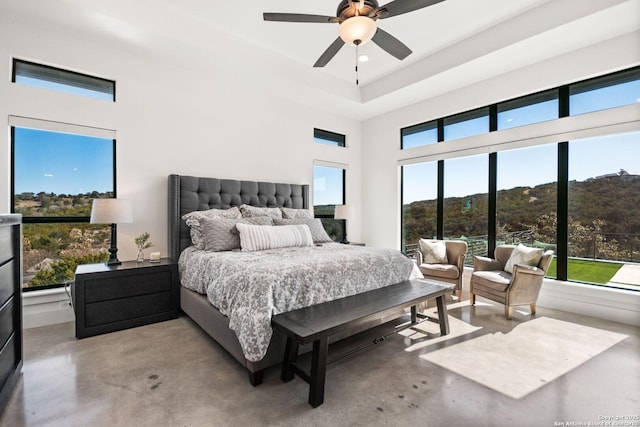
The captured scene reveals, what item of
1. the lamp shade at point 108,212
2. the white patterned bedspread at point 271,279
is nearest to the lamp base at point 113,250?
the lamp shade at point 108,212

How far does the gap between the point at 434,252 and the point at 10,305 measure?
449 cm

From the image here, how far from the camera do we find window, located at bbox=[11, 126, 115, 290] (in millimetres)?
3072

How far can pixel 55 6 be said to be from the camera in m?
2.80

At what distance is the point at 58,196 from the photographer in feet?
10.6

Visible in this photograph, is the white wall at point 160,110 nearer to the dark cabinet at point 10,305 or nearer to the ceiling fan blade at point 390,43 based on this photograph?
the dark cabinet at point 10,305

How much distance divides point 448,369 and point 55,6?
481 centimetres

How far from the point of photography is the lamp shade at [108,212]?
9.74 feet

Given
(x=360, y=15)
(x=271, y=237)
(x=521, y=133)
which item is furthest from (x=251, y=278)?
(x=521, y=133)

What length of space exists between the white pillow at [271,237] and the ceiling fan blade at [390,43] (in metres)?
2.19

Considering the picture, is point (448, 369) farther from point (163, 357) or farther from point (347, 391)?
point (163, 357)

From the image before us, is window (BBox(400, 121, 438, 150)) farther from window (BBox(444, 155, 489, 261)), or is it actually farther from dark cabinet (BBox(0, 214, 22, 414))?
dark cabinet (BBox(0, 214, 22, 414))

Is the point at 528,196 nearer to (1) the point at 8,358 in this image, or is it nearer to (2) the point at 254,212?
(2) the point at 254,212

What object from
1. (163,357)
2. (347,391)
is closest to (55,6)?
(163,357)

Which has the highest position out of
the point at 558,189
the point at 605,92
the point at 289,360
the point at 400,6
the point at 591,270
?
the point at 400,6
